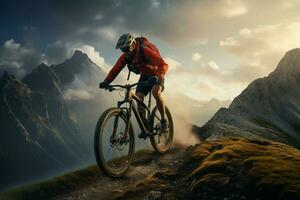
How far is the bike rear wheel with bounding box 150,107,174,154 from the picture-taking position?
64.7 ft

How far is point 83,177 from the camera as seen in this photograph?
17828 mm

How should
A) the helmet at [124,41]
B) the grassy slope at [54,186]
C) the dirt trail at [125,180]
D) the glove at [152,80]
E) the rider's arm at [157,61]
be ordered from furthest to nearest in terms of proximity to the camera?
1. the glove at [152,80]
2. the rider's arm at [157,61]
3. the helmet at [124,41]
4. the grassy slope at [54,186]
5. the dirt trail at [125,180]

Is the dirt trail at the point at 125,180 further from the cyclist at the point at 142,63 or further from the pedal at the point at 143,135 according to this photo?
the cyclist at the point at 142,63

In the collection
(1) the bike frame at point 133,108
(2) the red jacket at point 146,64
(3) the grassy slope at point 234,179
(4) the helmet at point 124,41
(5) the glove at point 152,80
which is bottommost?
(3) the grassy slope at point 234,179

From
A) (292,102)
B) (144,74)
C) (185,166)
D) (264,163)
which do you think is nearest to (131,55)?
(144,74)

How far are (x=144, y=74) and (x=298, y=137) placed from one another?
5559 inches

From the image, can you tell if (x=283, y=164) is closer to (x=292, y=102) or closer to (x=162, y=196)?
(x=162, y=196)

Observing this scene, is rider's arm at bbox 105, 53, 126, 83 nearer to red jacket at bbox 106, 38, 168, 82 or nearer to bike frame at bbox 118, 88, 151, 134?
red jacket at bbox 106, 38, 168, 82

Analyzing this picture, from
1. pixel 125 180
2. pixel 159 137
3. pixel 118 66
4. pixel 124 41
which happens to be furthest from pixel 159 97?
pixel 125 180

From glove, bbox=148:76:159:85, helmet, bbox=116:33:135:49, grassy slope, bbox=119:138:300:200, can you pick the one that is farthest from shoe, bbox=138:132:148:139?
helmet, bbox=116:33:135:49

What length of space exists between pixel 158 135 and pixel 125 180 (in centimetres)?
520

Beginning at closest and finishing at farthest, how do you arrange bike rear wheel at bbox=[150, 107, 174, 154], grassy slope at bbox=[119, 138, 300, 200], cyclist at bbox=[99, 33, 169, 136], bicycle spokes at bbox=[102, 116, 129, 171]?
1. grassy slope at bbox=[119, 138, 300, 200]
2. bicycle spokes at bbox=[102, 116, 129, 171]
3. cyclist at bbox=[99, 33, 169, 136]
4. bike rear wheel at bbox=[150, 107, 174, 154]

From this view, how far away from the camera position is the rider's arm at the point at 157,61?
57.2 feet

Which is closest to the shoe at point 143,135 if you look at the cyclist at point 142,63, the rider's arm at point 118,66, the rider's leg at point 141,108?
the rider's leg at point 141,108
